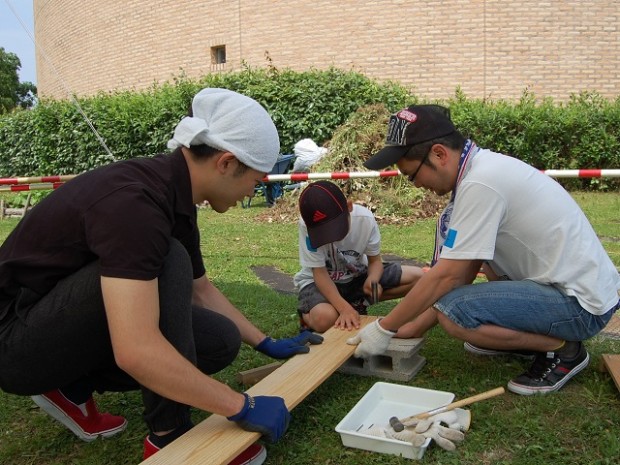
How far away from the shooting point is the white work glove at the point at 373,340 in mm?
3184

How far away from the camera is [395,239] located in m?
8.15

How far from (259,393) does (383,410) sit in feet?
2.06

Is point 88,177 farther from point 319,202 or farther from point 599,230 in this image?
point 599,230

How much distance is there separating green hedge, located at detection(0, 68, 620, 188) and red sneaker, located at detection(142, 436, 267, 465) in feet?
34.9

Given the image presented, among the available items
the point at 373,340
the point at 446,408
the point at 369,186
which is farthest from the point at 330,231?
the point at 369,186

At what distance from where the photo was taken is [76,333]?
2.18m

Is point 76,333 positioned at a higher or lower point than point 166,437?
higher

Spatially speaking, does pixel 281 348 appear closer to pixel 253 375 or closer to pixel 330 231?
Result: pixel 253 375

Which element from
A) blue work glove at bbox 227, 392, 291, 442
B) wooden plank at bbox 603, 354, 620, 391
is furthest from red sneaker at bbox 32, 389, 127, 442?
wooden plank at bbox 603, 354, 620, 391

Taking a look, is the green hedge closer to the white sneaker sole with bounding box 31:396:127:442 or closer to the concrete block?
the concrete block

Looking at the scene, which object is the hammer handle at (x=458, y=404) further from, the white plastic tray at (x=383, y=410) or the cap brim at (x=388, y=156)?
the cap brim at (x=388, y=156)

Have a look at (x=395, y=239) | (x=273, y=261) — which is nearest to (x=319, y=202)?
(x=273, y=261)

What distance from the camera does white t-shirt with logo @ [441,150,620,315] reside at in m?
2.78

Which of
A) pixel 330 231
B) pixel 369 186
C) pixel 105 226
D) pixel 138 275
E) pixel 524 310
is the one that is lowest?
pixel 369 186
